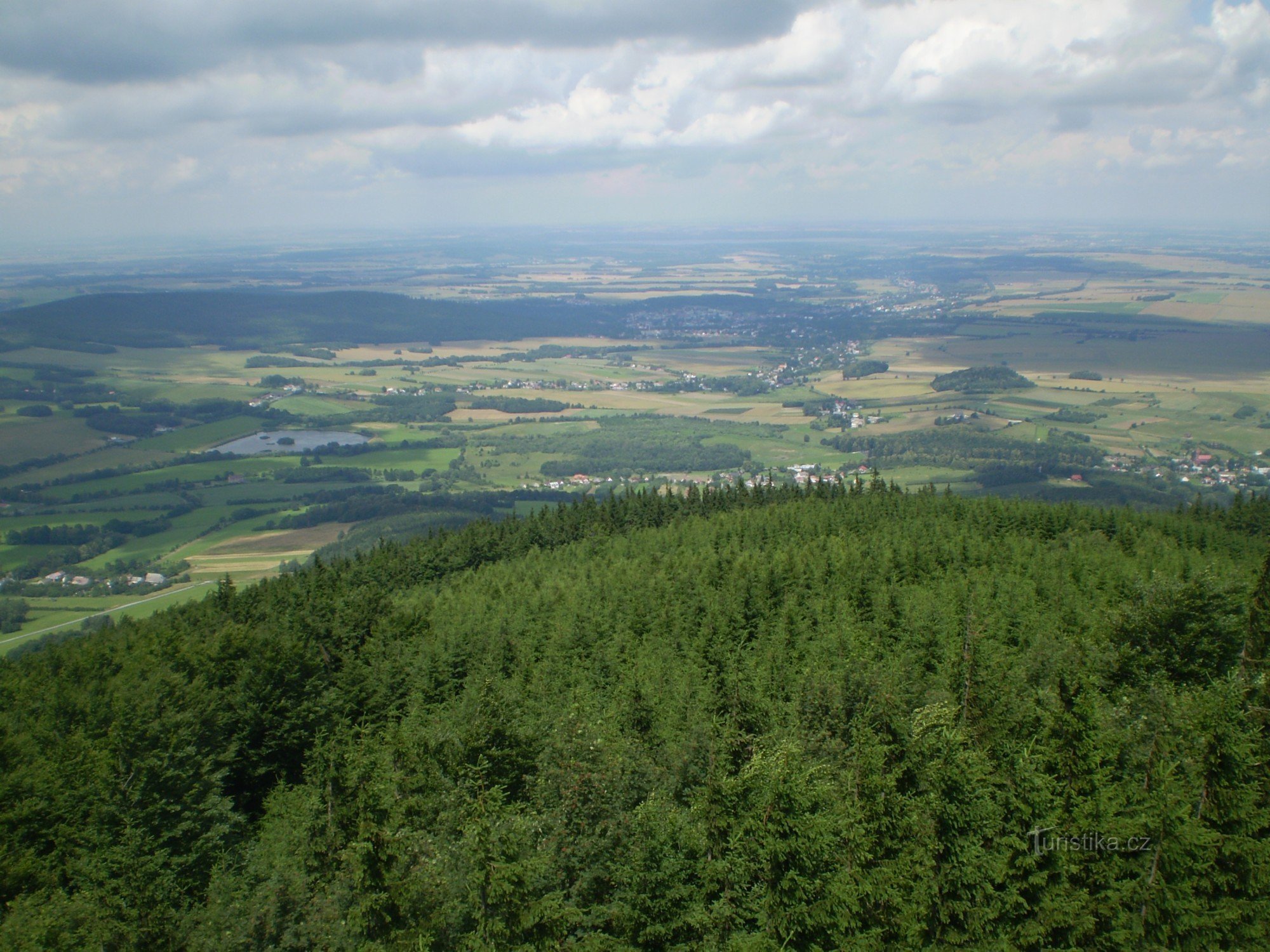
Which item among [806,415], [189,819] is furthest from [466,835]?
[806,415]

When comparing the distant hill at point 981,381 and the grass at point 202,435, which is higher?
the distant hill at point 981,381

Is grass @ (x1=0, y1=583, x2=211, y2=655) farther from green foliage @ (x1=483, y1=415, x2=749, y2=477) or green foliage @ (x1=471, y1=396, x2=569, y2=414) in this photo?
green foliage @ (x1=471, y1=396, x2=569, y2=414)

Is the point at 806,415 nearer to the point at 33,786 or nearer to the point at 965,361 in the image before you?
the point at 965,361

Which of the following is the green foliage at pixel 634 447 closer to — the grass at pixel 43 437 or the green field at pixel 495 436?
the green field at pixel 495 436

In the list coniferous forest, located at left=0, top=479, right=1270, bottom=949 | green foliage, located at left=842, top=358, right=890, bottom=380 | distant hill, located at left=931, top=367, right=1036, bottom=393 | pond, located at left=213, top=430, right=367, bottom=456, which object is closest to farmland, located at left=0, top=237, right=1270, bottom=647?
green foliage, located at left=842, top=358, right=890, bottom=380

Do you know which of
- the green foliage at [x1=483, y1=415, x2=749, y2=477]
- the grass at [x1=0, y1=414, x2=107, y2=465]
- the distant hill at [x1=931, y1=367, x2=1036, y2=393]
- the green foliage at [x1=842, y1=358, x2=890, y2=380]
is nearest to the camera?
the green foliage at [x1=483, y1=415, x2=749, y2=477]

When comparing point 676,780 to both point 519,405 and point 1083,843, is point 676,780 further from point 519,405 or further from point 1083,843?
point 519,405

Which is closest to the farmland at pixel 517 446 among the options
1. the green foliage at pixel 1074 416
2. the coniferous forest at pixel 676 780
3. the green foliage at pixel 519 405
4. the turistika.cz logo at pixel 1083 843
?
the green foliage at pixel 1074 416
